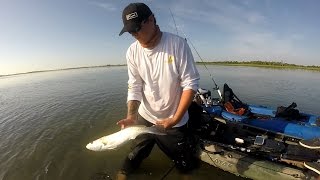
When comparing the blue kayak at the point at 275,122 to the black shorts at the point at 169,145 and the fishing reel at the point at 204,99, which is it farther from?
the black shorts at the point at 169,145

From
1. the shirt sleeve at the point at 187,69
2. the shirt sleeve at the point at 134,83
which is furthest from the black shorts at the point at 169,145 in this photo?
the shirt sleeve at the point at 187,69

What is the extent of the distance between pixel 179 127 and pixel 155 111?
1.65 feet

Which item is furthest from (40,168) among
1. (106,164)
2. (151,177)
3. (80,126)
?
(80,126)

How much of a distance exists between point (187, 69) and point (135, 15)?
3.60 ft

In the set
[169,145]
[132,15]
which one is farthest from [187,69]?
[169,145]

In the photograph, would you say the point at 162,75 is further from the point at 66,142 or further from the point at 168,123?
the point at 66,142

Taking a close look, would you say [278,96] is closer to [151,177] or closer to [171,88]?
[151,177]

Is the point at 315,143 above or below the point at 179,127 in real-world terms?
below

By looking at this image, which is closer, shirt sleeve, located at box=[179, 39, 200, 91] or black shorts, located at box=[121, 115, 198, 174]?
shirt sleeve, located at box=[179, 39, 200, 91]

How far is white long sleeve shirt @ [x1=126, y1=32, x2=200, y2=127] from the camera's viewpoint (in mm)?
4055

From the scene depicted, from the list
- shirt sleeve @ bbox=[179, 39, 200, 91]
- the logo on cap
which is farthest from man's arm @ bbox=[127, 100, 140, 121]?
the logo on cap

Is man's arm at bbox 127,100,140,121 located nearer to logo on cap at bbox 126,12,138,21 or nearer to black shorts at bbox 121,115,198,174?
black shorts at bbox 121,115,198,174

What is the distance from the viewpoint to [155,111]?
4.54 metres

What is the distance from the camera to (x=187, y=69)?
4055 millimetres
